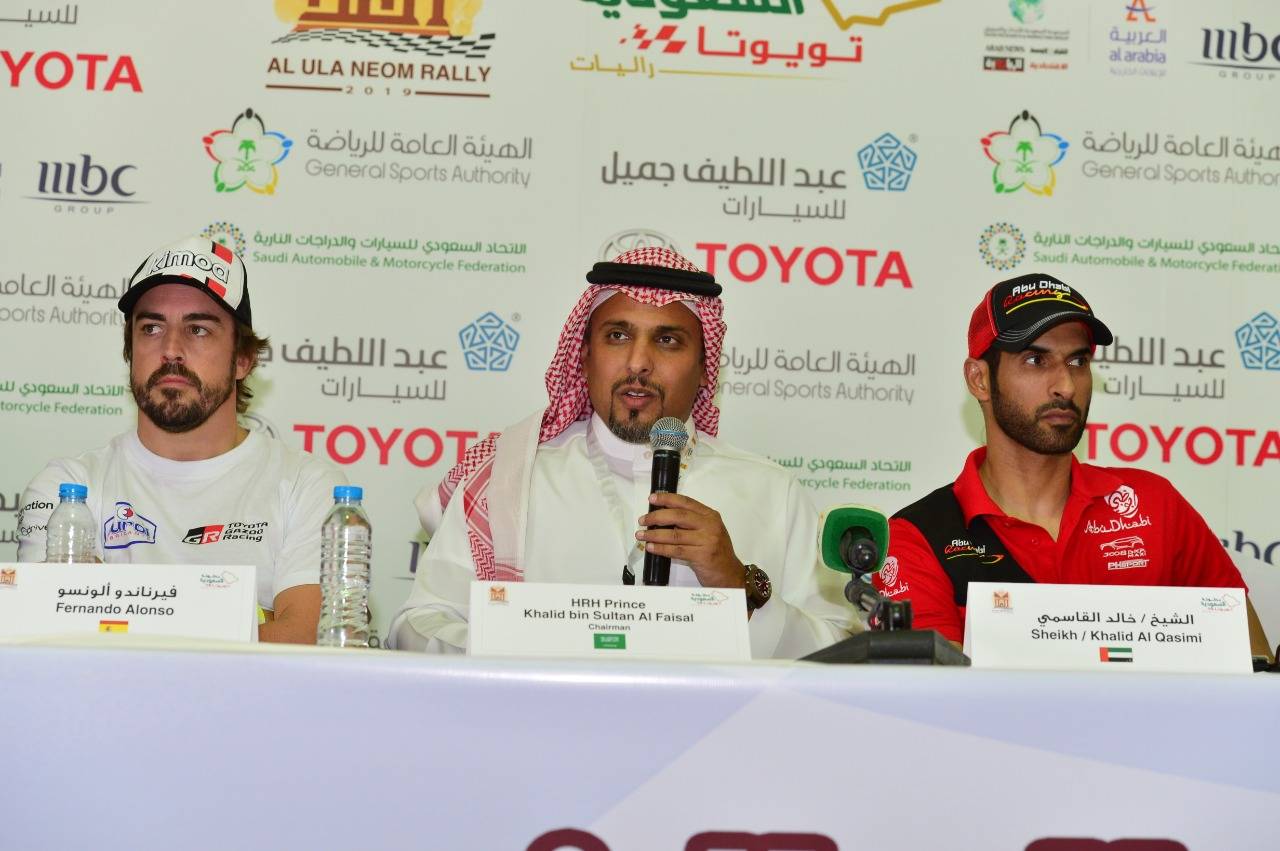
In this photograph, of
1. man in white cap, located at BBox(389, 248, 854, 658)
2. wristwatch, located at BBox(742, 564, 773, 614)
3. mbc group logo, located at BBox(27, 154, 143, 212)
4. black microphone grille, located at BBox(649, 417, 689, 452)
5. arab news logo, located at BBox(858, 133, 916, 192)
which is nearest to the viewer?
black microphone grille, located at BBox(649, 417, 689, 452)

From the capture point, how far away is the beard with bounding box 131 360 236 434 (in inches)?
124

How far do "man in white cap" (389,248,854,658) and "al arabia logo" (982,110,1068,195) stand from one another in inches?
53.1

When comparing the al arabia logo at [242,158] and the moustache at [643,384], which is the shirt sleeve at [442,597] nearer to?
the moustache at [643,384]

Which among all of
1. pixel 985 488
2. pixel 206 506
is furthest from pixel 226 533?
pixel 985 488

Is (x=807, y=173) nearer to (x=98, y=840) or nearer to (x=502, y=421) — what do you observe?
(x=502, y=421)

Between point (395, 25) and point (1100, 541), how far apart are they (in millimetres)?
2523

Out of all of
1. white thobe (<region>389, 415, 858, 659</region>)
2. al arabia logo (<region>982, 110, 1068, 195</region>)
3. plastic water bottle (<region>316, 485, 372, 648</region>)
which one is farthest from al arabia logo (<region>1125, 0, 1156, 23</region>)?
plastic water bottle (<region>316, 485, 372, 648</region>)

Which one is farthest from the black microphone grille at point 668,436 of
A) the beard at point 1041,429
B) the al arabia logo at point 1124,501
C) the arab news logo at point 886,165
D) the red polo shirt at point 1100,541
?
the arab news logo at point 886,165

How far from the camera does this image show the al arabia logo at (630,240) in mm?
4066

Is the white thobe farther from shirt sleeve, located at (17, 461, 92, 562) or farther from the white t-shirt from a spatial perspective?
shirt sleeve, located at (17, 461, 92, 562)

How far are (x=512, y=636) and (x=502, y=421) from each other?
226cm

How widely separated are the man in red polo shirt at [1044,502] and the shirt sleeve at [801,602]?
131 mm

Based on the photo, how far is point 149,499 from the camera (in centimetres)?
311

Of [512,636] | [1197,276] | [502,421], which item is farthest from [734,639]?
[1197,276]
